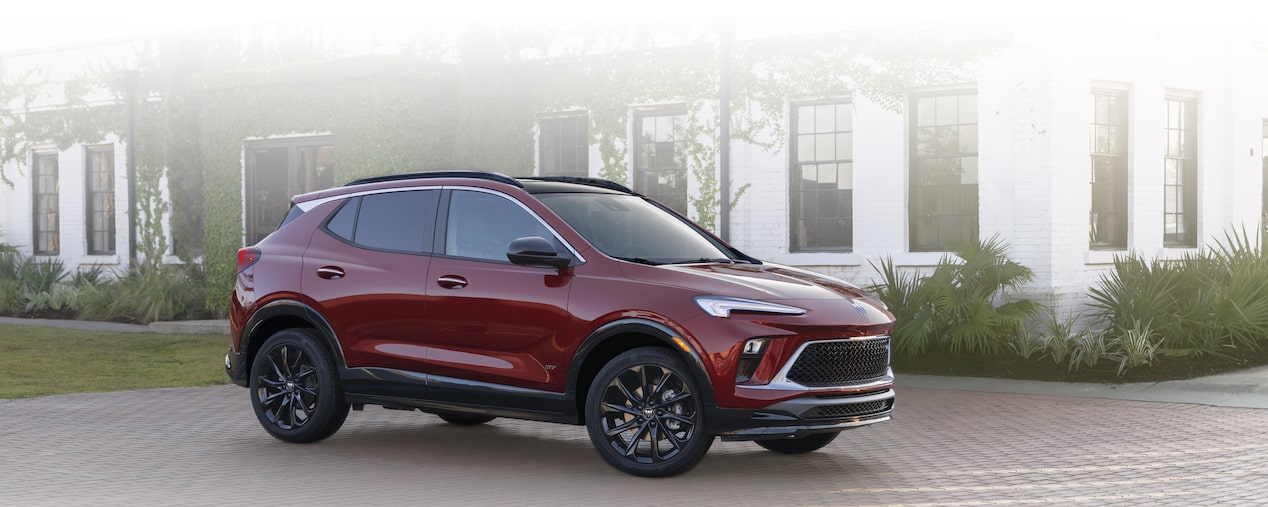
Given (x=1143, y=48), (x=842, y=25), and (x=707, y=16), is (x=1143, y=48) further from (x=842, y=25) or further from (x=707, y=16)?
(x=707, y=16)

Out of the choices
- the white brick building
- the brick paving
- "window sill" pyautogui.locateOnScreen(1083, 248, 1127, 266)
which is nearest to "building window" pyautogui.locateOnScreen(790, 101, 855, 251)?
the white brick building

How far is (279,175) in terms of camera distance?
2241 centimetres

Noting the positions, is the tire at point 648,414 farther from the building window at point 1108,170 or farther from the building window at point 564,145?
the building window at point 564,145

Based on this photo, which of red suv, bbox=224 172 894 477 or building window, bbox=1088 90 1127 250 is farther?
building window, bbox=1088 90 1127 250

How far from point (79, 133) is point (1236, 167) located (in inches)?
768

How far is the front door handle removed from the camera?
9117 mm

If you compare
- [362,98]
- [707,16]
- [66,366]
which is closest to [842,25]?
[707,16]

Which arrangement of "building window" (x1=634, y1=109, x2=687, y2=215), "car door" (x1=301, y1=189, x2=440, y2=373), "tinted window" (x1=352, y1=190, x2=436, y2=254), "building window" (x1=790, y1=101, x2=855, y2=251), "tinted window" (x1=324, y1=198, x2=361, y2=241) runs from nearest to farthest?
"car door" (x1=301, y1=189, x2=440, y2=373) → "tinted window" (x1=352, y1=190, x2=436, y2=254) → "tinted window" (x1=324, y1=198, x2=361, y2=241) → "building window" (x1=790, y1=101, x2=855, y2=251) → "building window" (x1=634, y1=109, x2=687, y2=215)

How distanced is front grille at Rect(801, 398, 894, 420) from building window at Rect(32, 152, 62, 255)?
2213cm

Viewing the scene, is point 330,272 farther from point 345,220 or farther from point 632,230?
point 632,230

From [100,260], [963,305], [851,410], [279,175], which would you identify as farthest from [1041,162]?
[100,260]

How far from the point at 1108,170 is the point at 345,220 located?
1104cm

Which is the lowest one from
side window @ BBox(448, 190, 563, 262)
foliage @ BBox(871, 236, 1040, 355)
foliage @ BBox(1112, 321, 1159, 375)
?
foliage @ BBox(1112, 321, 1159, 375)

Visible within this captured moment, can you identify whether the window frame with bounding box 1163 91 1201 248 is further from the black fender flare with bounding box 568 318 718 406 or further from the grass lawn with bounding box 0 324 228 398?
the black fender flare with bounding box 568 318 718 406
